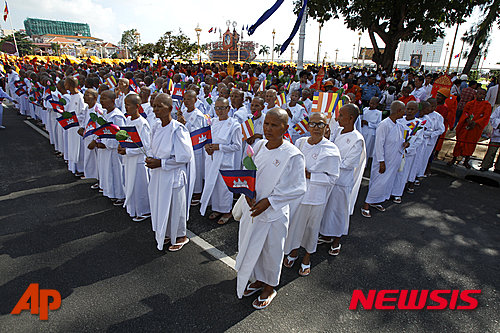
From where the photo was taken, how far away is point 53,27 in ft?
499

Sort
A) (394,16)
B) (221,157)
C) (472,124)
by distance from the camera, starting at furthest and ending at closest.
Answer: (394,16) → (472,124) → (221,157)

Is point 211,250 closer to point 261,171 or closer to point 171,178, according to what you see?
point 171,178

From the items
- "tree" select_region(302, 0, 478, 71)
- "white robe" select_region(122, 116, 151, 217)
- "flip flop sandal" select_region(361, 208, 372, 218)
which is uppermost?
"tree" select_region(302, 0, 478, 71)

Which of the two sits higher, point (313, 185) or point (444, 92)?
point (444, 92)

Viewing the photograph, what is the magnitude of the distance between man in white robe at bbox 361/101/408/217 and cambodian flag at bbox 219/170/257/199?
3.33 m

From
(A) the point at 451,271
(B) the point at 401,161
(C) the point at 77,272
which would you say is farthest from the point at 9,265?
(B) the point at 401,161

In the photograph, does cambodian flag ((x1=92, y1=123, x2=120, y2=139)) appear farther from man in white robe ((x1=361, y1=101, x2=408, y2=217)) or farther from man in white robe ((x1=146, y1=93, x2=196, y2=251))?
man in white robe ((x1=361, y1=101, x2=408, y2=217))

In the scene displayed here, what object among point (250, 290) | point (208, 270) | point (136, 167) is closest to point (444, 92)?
point (250, 290)

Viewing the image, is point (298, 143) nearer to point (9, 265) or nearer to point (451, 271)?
point (451, 271)

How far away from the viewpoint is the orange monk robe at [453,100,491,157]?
7.60 m

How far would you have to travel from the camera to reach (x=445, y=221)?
5277 millimetres

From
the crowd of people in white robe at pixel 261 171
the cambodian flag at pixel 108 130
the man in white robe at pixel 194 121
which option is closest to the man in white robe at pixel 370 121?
the crowd of people in white robe at pixel 261 171

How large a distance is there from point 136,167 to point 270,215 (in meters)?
2.67

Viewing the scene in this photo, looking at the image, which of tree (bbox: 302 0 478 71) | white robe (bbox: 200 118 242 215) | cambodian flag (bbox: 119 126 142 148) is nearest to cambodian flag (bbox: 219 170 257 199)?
cambodian flag (bbox: 119 126 142 148)
